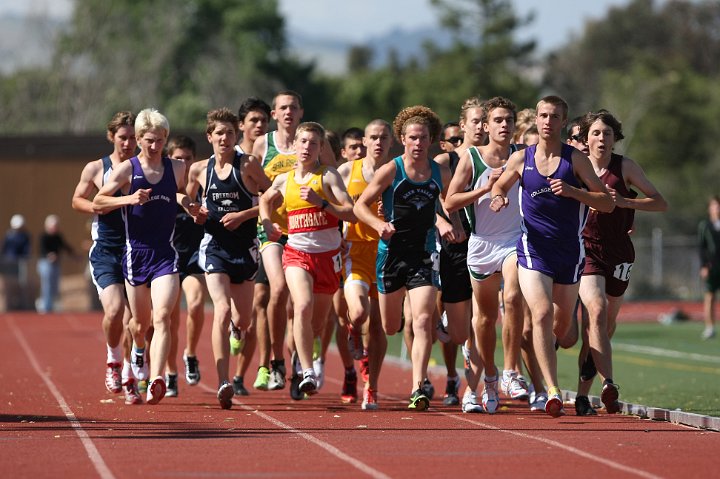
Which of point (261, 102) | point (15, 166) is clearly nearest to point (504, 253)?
point (261, 102)

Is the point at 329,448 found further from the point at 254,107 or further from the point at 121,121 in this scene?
the point at 254,107

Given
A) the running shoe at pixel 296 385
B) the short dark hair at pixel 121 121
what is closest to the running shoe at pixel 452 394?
the running shoe at pixel 296 385

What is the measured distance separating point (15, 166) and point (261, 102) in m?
27.4

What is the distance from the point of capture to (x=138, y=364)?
13453 mm

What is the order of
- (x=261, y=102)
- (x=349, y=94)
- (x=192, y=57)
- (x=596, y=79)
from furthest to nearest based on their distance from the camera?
(x=596, y=79) < (x=349, y=94) < (x=192, y=57) < (x=261, y=102)

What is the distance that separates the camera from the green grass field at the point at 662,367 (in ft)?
45.2

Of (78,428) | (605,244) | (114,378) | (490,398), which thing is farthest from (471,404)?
(78,428)

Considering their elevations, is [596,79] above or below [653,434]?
above

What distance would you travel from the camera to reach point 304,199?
12.3 meters

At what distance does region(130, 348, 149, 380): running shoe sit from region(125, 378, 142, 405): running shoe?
0.88 ft

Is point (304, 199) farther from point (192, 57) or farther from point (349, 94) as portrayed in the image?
point (349, 94)

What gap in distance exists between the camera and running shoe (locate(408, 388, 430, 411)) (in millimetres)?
11992

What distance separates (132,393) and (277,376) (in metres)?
1.36

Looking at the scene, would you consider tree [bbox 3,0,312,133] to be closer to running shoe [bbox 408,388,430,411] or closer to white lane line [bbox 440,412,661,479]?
running shoe [bbox 408,388,430,411]
